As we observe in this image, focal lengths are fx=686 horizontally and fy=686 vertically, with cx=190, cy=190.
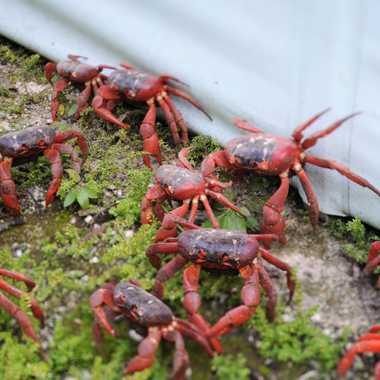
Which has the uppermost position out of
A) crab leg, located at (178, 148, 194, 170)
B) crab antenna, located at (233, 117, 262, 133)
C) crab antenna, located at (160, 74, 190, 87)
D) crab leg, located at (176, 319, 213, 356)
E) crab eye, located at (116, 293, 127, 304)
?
crab antenna, located at (233, 117, 262, 133)

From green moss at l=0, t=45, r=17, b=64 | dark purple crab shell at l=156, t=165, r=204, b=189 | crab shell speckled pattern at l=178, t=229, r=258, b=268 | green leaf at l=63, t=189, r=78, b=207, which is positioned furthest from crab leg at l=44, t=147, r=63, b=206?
green moss at l=0, t=45, r=17, b=64

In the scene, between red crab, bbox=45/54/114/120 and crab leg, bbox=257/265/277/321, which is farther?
red crab, bbox=45/54/114/120

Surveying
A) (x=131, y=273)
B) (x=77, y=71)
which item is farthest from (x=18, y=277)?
(x=77, y=71)

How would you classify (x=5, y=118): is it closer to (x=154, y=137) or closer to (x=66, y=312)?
(x=154, y=137)

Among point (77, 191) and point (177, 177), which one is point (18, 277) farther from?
point (177, 177)

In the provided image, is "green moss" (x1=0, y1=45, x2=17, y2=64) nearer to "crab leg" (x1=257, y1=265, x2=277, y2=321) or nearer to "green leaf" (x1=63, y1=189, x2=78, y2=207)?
"green leaf" (x1=63, y1=189, x2=78, y2=207)

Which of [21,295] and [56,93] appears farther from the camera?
[56,93]

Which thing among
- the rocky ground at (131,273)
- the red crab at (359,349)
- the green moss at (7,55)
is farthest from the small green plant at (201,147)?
the green moss at (7,55)
